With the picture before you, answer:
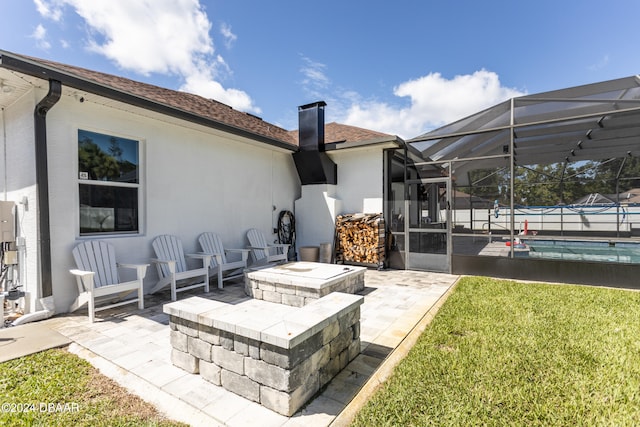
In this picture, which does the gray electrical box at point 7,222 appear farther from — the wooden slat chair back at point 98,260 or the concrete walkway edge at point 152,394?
the concrete walkway edge at point 152,394

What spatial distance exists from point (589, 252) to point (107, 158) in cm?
959

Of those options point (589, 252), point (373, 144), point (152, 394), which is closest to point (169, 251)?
point (152, 394)

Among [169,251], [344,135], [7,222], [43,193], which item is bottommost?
[169,251]

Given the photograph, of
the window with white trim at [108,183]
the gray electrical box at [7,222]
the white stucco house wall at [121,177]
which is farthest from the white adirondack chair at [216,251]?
the gray electrical box at [7,222]

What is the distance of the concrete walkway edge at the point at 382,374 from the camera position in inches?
79.9

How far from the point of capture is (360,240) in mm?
7516

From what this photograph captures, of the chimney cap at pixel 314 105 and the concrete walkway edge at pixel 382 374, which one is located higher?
the chimney cap at pixel 314 105

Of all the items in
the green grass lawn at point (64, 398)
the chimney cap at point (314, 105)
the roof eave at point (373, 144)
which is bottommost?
the green grass lawn at point (64, 398)

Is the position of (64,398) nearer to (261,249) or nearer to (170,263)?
(170,263)

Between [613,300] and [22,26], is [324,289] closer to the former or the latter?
[613,300]

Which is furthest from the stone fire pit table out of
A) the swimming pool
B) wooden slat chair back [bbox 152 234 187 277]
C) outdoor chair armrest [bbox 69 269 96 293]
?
the swimming pool

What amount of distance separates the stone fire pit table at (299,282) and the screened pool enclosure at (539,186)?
108 inches

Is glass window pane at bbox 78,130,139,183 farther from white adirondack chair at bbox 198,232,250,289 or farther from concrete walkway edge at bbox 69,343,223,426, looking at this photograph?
concrete walkway edge at bbox 69,343,223,426

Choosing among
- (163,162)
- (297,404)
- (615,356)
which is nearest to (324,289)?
(297,404)
